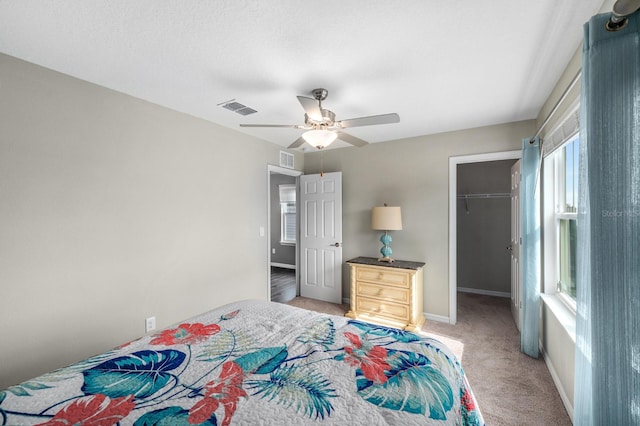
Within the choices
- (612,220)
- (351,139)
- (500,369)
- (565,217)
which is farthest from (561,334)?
(351,139)

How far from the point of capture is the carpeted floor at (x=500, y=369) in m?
1.98

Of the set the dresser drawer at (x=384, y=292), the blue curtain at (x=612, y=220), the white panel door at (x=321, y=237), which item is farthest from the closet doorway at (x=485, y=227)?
the blue curtain at (x=612, y=220)

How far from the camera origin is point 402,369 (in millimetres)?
1330

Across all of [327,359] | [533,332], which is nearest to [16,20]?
[327,359]

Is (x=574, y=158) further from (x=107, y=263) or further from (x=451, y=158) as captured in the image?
(x=107, y=263)

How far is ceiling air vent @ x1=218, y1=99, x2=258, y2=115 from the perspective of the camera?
8.78 ft

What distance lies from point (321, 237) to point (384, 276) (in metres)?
1.28

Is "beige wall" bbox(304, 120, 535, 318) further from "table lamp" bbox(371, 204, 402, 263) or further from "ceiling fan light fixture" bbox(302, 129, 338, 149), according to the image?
"ceiling fan light fixture" bbox(302, 129, 338, 149)

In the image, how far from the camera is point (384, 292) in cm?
362

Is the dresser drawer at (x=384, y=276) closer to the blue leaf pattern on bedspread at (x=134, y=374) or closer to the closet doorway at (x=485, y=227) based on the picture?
the closet doorway at (x=485, y=227)

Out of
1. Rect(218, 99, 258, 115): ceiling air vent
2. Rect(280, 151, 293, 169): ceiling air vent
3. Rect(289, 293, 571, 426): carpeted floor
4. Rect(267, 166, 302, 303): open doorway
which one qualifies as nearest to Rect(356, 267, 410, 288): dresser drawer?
Rect(289, 293, 571, 426): carpeted floor

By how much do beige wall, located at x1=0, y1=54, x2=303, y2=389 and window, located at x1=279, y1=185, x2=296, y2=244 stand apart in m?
3.35

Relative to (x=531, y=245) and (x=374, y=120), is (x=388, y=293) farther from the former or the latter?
(x=374, y=120)

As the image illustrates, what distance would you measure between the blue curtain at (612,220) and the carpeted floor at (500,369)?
3.26 ft
